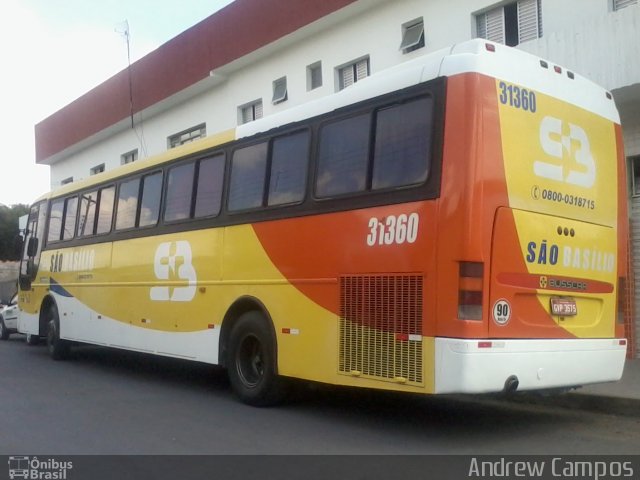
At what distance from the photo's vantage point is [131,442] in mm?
7113

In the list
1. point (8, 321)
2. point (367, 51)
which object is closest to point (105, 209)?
point (367, 51)

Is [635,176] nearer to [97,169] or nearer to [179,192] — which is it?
[179,192]

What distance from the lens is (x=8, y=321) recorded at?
2050 centimetres

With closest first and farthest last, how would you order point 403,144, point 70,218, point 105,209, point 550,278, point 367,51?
point 550,278 < point 403,144 < point 105,209 < point 70,218 < point 367,51

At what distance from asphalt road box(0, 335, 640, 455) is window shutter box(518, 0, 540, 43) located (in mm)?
6847

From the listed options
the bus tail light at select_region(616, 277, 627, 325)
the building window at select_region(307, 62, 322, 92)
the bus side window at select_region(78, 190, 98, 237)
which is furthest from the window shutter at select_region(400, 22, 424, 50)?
the bus tail light at select_region(616, 277, 627, 325)

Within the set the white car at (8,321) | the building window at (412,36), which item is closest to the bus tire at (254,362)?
the building window at (412,36)

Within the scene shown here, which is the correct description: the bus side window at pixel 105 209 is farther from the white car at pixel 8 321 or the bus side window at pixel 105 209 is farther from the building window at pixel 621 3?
the white car at pixel 8 321

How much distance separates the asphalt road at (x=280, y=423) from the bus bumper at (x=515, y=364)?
0.59 metres

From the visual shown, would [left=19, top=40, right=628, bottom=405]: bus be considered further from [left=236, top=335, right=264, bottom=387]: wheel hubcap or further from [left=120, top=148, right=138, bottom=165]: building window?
[left=120, top=148, right=138, bottom=165]: building window

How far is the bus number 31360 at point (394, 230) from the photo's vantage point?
22.6ft

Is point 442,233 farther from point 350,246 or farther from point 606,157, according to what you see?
point 606,157

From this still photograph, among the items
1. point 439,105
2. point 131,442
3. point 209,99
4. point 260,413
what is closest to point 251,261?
point 260,413

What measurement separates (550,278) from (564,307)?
358 millimetres
